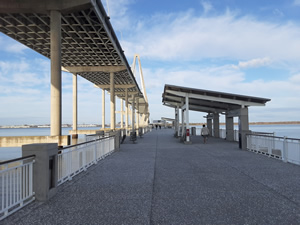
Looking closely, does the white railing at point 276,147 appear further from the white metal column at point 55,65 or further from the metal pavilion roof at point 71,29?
the metal pavilion roof at point 71,29

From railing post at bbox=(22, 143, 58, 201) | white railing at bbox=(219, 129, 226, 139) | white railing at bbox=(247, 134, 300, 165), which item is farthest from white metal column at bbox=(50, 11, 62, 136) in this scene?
white railing at bbox=(219, 129, 226, 139)

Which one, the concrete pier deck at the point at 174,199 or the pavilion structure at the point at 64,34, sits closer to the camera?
the concrete pier deck at the point at 174,199

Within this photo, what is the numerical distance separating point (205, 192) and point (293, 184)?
2431 mm

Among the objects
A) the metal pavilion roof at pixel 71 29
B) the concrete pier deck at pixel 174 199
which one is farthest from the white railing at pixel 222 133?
the concrete pier deck at pixel 174 199

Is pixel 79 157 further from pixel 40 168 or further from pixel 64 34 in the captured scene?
pixel 64 34

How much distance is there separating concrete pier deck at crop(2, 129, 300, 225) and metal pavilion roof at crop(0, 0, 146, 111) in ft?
33.0

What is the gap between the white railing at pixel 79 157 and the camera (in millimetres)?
6143

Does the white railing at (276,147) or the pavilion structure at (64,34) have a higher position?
the pavilion structure at (64,34)

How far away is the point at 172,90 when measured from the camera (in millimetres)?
18656

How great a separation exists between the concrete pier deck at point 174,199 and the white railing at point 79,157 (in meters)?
0.28

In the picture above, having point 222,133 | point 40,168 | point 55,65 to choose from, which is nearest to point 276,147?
point 40,168

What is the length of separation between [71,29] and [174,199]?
1741 cm

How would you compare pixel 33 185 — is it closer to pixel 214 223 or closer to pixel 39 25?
pixel 214 223

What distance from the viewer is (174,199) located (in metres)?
4.81
